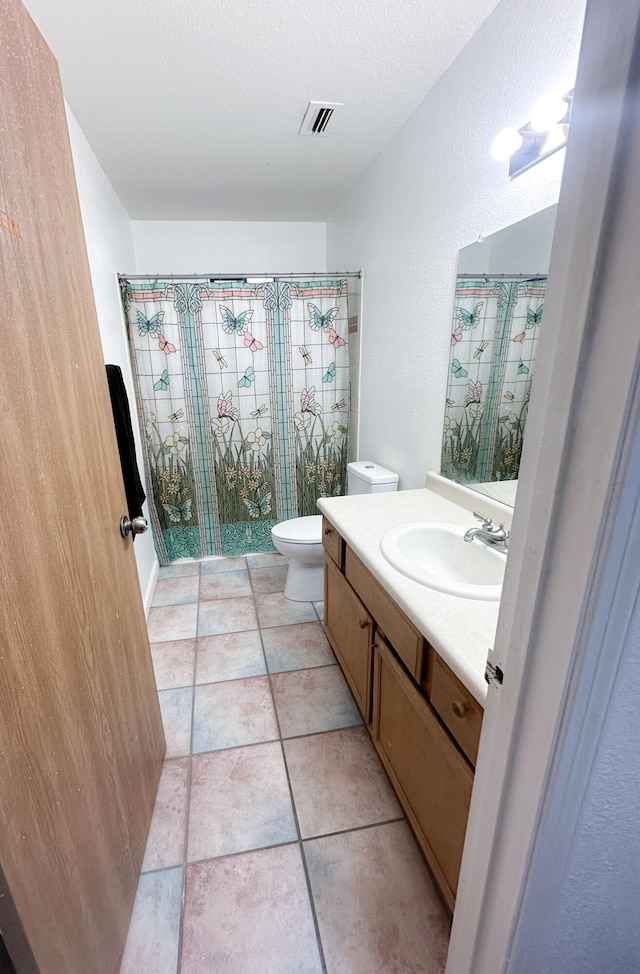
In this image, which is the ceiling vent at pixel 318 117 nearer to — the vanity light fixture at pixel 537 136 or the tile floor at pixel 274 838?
the vanity light fixture at pixel 537 136

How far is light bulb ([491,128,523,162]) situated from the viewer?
4.03ft

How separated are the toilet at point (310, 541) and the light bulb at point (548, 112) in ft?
4.69

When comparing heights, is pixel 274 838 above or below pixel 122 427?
below

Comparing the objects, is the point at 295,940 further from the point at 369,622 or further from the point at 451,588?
the point at 451,588

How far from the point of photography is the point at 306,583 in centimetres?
243

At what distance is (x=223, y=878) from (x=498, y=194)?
7.34ft

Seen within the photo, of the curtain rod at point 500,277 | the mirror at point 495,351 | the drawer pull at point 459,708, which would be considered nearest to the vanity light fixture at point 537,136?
the mirror at point 495,351

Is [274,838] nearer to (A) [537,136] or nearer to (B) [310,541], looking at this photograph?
(B) [310,541]

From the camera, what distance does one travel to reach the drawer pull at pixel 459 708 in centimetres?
83

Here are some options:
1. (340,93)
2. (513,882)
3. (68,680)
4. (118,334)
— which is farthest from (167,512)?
(513,882)

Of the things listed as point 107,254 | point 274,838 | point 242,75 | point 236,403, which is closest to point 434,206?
point 242,75

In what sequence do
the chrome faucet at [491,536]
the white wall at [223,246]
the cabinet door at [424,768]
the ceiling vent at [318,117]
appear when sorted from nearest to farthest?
the cabinet door at [424,768]
the chrome faucet at [491,536]
the ceiling vent at [318,117]
the white wall at [223,246]

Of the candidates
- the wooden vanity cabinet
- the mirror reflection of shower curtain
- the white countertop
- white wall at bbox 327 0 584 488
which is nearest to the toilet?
white wall at bbox 327 0 584 488

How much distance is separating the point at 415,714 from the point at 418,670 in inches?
6.0
